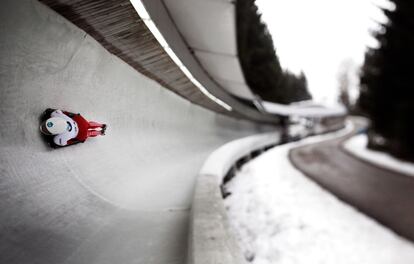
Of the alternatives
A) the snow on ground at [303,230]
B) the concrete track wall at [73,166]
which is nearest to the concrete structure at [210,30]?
the concrete track wall at [73,166]

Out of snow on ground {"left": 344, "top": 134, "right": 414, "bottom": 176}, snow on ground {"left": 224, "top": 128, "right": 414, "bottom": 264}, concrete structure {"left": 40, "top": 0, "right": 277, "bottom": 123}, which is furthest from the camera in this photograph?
snow on ground {"left": 344, "top": 134, "right": 414, "bottom": 176}

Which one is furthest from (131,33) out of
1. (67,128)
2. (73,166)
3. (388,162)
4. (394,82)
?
(394,82)

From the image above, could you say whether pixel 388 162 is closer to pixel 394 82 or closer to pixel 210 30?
pixel 394 82

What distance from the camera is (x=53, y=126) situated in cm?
176

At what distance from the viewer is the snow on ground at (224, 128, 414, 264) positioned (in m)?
2.87

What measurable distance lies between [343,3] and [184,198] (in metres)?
2.26

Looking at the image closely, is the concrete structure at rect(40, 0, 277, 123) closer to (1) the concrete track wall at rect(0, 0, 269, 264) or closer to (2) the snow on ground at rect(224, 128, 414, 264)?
(1) the concrete track wall at rect(0, 0, 269, 264)

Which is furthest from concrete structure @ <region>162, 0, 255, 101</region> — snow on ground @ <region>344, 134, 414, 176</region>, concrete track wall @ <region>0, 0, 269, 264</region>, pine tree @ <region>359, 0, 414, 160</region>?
pine tree @ <region>359, 0, 414, 160</region>

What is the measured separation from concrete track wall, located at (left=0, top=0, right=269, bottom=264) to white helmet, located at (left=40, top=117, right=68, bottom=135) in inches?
2.2

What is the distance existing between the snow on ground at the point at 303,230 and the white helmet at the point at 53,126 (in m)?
1.87

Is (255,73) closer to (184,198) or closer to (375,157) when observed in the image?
(375,157)

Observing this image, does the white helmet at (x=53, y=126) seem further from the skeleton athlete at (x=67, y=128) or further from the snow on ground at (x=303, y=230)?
A: the snow on ground at (x=303, y=230)

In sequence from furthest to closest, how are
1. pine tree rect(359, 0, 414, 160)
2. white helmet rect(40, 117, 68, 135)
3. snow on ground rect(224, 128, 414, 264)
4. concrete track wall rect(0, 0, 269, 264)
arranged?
pine tree rect(359, 0, 414, 160), snow on ground rect(224, 128, 414, 264), white helmet rect(40, 117, 68, 135), concrete track wall rect(0, 0, 269, 264)

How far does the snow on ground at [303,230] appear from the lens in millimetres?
2871
